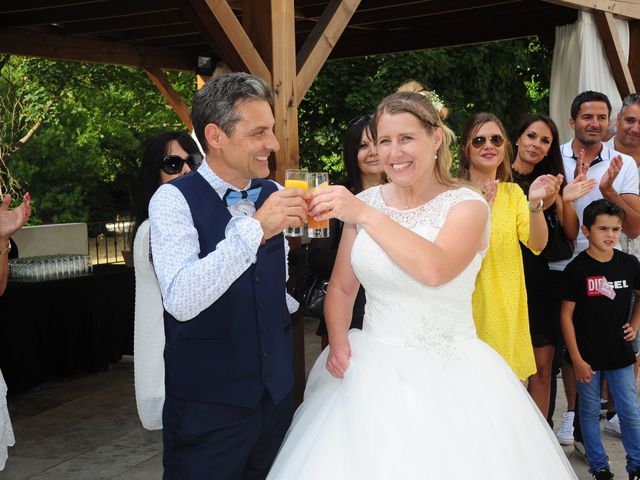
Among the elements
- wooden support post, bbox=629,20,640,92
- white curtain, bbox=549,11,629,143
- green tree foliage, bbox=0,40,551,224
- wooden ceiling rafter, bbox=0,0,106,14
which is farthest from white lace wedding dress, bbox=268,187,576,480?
green tree foliage, bbox=0,40,551,224

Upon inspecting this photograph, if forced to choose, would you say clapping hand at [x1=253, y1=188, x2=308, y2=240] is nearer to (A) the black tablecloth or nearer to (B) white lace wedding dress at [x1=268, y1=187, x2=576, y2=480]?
(B) white lace wedding dress at [x1=268, y1=187, x2=576, y2=480]

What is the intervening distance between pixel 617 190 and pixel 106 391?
4.40 m

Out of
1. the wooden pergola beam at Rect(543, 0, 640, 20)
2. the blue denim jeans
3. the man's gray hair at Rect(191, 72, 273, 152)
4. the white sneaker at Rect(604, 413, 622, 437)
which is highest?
the wooden pergola beam at Rect(543, 0, 640, 20)

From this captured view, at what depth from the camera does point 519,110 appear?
55.7 feet

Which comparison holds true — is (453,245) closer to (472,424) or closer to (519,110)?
(472,424)

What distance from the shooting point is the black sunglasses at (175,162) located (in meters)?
3.51

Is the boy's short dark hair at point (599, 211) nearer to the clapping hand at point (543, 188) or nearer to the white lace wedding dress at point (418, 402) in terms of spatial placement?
the clapping hand at point (543, 188)

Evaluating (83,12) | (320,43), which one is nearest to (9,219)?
(320,43)

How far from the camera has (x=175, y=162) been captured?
351 cm

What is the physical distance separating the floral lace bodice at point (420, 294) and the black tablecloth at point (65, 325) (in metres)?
4.24

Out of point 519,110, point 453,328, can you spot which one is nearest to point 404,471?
point 453,328

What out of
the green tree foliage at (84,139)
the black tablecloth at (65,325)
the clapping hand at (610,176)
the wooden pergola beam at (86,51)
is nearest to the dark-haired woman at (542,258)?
the clapping hand at (610,176)

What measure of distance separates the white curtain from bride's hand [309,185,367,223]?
19.5 ft

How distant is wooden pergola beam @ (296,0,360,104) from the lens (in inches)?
182
